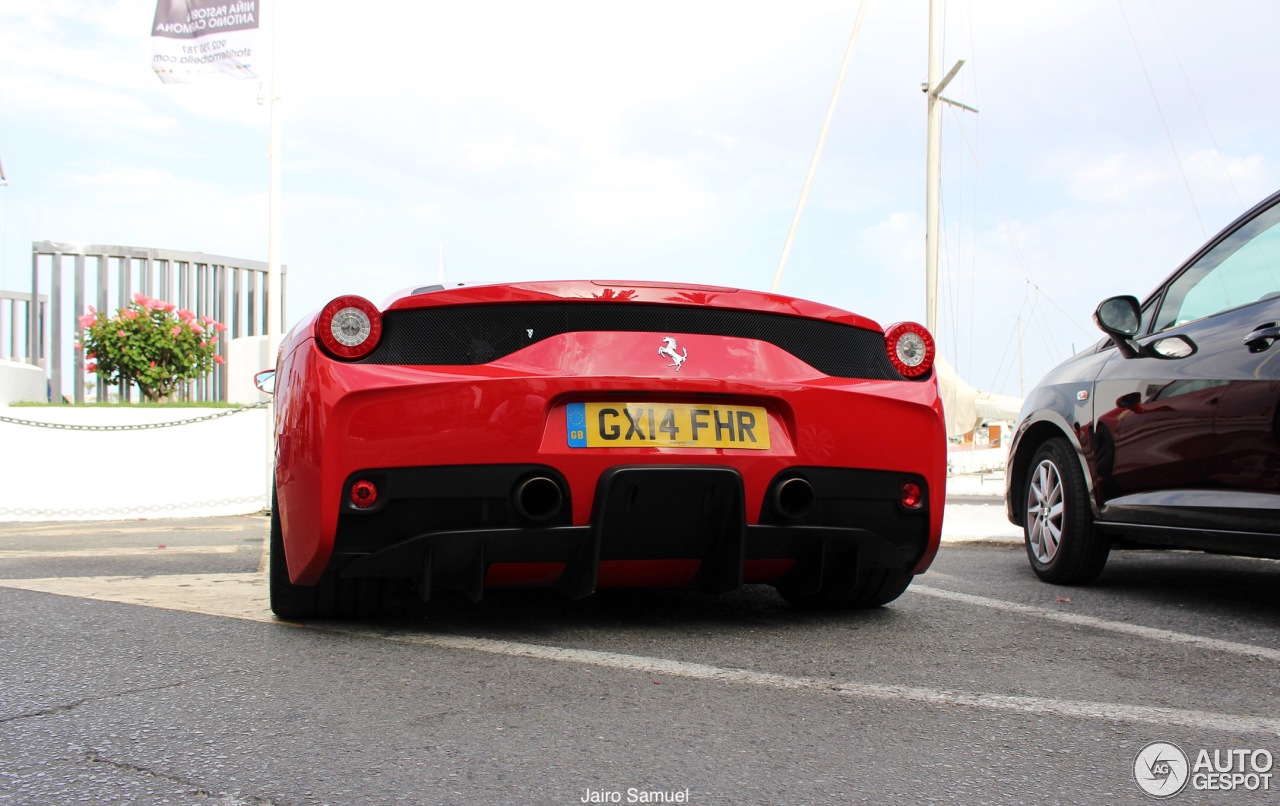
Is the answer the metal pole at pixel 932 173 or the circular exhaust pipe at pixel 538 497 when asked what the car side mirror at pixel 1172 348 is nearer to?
the circular exhaust pipe at pixel 538 497

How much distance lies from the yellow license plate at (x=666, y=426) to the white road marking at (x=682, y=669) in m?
0.55

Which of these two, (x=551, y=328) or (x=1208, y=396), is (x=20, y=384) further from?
(x=1208, y=396)

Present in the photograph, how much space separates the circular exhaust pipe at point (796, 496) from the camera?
293 centimetres

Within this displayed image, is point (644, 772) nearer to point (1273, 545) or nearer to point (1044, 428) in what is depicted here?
point (1273, 545)

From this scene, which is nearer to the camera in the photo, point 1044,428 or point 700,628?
point 700,628

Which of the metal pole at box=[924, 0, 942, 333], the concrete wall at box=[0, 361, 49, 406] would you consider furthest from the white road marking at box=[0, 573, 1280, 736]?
the concrete wall at box=[0, 361, 49, 406]

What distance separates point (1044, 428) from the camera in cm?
463

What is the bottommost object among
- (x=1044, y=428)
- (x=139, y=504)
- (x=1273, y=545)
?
(x=139, y=504)

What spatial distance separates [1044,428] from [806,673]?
2.50 metres

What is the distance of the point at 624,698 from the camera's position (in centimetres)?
230

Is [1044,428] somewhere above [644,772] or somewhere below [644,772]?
above

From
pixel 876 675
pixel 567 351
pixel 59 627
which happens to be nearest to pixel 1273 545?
pixel 876 675

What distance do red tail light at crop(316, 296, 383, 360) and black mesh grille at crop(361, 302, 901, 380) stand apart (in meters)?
0.03

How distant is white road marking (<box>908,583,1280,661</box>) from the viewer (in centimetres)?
295
